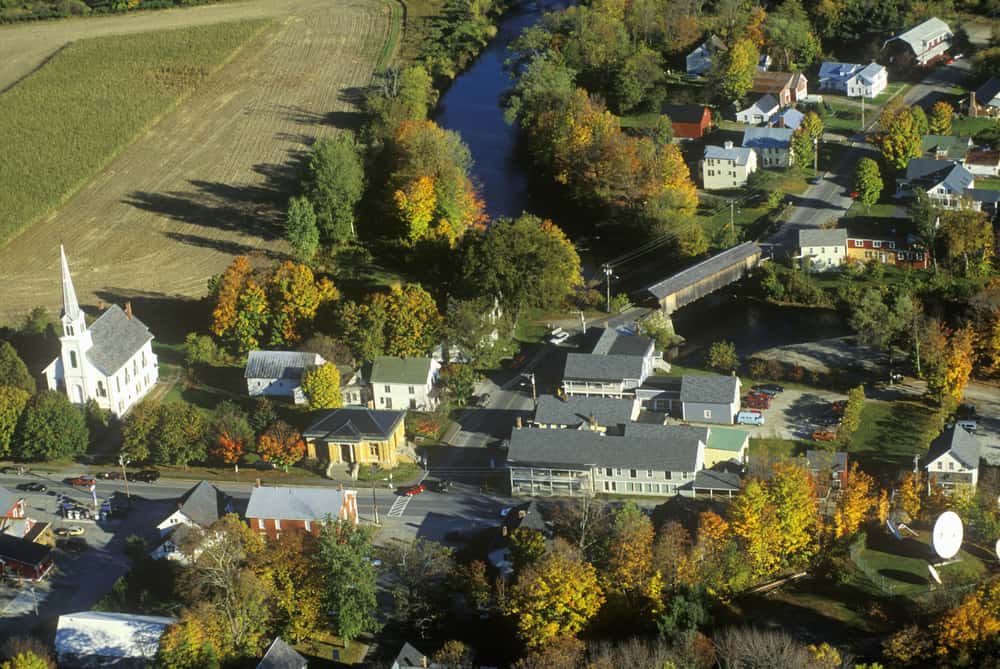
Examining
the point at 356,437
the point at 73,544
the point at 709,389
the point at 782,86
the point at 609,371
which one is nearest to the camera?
the point at 73,544

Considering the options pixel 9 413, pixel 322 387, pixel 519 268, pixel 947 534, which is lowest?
pixel 947 534

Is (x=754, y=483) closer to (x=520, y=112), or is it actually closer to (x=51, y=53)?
(x=520, y=112)

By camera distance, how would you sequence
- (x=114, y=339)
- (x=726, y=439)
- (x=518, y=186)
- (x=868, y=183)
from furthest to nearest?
(x=518, y=186) → (x=868, y=183) → (x=114, y=339) → (x=726, y=439)

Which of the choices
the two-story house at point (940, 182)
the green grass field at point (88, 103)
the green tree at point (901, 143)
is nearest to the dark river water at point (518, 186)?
the two-story house at point (940, 182)

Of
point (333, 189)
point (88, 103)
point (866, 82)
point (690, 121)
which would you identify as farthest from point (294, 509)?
point (88, 103)

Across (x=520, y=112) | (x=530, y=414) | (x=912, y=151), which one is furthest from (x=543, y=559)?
(x=520, y=112)

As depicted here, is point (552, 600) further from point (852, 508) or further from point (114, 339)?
point (114, 339)

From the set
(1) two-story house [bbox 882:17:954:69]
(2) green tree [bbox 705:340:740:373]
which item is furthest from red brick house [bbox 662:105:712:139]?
(2) green tree [bbox 705:340:740:373]
